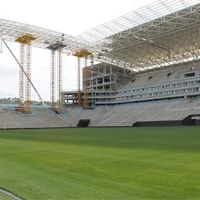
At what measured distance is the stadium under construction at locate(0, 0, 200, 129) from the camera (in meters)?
72.6

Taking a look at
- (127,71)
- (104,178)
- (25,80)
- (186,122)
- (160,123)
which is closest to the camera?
(104,178)

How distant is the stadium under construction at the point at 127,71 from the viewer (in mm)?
72625

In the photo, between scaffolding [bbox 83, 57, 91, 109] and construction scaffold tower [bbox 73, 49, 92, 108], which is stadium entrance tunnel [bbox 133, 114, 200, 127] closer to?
construction scaffold tower [bbox 73, 49, 92, 108]

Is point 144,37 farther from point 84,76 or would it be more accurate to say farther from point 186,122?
point 84,76

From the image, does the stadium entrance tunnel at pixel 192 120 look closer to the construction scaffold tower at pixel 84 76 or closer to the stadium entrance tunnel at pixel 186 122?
the stadium entrance tunnel at pixel 186 122

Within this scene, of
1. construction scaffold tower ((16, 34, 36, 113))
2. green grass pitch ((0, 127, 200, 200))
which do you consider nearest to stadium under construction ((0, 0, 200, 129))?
construction scaffold tower ((16, 34, 36, 113))

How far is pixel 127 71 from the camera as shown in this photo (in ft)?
383

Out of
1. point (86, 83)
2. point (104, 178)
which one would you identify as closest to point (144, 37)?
point (86, 83)

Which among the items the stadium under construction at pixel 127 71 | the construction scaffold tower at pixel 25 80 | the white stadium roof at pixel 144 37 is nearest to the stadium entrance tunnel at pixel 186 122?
the stadium under construction at pixel 127 71

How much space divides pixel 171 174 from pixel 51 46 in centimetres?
8067

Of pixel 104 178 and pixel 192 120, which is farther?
pixel 192 120

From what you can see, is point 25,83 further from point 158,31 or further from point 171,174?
point 171,174

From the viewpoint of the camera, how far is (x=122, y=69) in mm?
115375

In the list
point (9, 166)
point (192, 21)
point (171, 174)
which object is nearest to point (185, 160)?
point (171, 174)
